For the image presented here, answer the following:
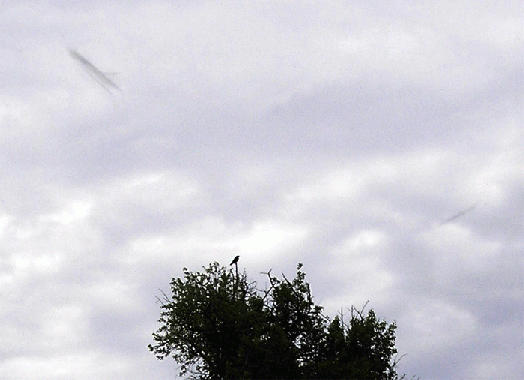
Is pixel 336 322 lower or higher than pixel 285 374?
higher

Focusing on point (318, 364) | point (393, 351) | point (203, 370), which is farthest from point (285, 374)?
point (393, 351)

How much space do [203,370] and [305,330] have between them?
271 inches

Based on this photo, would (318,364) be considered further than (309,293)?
No

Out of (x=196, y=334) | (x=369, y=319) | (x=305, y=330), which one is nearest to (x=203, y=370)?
(x=196, y=334)

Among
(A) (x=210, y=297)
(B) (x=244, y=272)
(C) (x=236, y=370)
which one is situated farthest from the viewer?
(B) (x=244, y=272)

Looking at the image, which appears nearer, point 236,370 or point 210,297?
point 236,370

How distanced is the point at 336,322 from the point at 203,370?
8.90 m

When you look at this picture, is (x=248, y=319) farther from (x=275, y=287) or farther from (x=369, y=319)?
(x=369, y=319)

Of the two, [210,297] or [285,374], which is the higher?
[210,297]

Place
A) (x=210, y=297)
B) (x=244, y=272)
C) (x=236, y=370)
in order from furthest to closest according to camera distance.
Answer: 1. (x=244, y=272)
2. (x=210, y=297)
3. (x=236, y=370)

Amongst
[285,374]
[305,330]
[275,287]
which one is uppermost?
[275,287]

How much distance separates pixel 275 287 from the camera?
163 ft

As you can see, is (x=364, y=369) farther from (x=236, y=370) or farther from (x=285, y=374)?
(x=236, y=370)

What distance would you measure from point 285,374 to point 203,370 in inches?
196
